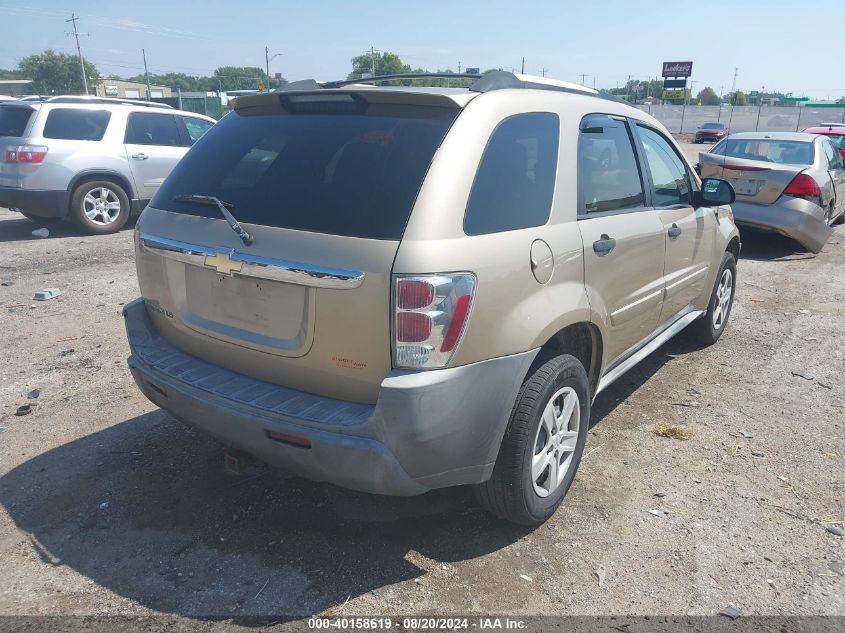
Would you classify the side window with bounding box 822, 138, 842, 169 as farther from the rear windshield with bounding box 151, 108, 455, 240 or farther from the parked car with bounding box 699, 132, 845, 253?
the rear windshield with bounding box 151, 108, 455, 240

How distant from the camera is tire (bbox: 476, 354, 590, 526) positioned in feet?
8.96

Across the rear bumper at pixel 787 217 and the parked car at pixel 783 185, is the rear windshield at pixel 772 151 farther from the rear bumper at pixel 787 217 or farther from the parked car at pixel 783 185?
the rear bumper at pixel 787 217

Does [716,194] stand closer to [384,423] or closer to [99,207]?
[384,423]

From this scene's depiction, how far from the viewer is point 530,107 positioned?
297 centimetres

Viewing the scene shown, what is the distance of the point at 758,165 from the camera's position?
839 cm

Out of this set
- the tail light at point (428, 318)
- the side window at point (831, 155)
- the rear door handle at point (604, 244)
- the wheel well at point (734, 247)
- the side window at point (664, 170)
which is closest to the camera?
the tail light at point (428, 318)

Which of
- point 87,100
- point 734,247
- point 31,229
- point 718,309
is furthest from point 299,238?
point 31,229

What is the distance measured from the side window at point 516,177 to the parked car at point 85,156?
8088 mm

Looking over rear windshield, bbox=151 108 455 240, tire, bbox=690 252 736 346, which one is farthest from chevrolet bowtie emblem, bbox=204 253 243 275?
tire, bbox=690 252 736 346

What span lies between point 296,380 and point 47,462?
1.86m

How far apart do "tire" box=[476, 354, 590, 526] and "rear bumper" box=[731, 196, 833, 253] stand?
6346mm

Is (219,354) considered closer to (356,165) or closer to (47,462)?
(356,165)

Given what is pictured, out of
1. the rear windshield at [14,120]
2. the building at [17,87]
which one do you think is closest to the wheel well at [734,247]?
the rear windshield at [14,120]

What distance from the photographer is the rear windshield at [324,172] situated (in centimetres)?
248
